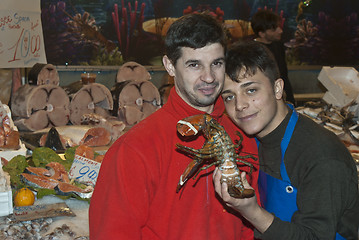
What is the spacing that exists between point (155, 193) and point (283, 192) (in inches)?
23.7

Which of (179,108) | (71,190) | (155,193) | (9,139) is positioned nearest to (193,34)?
A: (179,108)

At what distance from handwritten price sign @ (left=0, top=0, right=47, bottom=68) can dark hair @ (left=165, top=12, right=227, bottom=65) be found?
2.88 metres

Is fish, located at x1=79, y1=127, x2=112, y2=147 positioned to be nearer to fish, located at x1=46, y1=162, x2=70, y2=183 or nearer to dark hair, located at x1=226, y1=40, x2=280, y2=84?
fish, located at x1=46, y1=162, x2=70, y2=183

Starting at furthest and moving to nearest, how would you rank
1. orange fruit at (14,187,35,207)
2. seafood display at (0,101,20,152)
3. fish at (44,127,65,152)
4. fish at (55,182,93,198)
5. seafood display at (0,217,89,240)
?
fish at (44,127,65,152), seafood display at (0,101,20,152), fish at (55,182,93,198), orange fruit at (14,187,35,207), seafood display at (0,217,89,240)

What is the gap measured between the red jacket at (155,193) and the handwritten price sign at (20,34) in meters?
2.90

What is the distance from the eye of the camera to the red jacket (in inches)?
76.3

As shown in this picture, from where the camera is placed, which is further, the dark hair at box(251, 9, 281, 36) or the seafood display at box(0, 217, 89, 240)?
the dark hair at box(251, 9, 281, 36)

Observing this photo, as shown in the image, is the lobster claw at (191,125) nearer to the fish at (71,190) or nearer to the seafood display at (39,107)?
the fish at (71,190)

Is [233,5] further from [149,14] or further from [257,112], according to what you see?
[257,112]

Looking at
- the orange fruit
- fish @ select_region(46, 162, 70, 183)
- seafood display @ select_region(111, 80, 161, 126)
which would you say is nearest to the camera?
the orange fruit

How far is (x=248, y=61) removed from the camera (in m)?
2.23

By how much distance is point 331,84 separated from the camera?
486 centimetres

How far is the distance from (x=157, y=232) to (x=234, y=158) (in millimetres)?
483

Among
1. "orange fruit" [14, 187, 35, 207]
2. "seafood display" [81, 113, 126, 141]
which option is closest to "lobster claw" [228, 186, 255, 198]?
"orange fruit" [14, 187, 35, 207]
